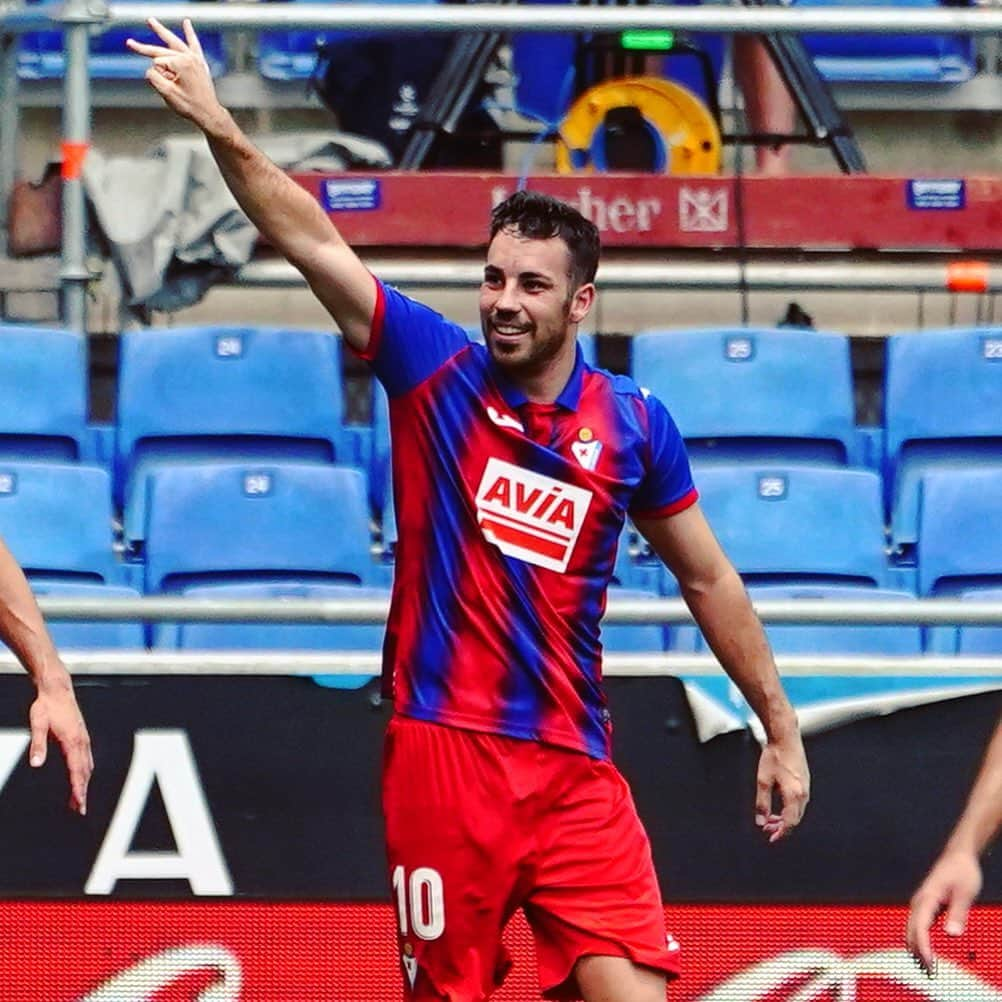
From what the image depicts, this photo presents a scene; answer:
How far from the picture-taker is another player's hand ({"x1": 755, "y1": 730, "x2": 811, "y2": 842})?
4410 millimetres

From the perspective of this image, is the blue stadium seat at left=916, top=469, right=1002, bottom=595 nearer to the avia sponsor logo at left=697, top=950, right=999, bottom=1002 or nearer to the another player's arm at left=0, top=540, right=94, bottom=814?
the avia sponsor logo at left=697, top=950, right=999, bottom=1002

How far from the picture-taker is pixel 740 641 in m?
4.46

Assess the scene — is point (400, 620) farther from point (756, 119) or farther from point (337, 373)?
point (756, 119)

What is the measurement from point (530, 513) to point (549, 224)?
53cm

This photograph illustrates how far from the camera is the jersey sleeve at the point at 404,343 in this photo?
421 centimetres

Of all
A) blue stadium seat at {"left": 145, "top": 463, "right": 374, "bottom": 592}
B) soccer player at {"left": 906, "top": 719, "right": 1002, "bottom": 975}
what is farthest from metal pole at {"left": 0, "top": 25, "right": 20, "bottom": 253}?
soccer player at {"left": 906, "top": 719, "right": 1002, "bottom": 975}

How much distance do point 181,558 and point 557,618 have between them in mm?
1892

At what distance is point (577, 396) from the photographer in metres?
4.36

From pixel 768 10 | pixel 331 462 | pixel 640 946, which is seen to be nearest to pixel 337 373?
pixel 331 462

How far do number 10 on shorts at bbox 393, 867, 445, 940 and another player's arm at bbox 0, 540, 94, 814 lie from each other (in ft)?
2.11

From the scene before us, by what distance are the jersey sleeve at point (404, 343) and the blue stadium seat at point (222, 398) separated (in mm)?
2377

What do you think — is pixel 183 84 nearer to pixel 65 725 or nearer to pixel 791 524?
pixel 65 725

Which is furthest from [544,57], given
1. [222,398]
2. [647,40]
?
[222,398]

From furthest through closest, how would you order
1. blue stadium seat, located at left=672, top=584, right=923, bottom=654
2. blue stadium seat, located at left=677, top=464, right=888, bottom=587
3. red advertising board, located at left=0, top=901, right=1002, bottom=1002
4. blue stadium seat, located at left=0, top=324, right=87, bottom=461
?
blue stadium seat, located at left=0, top=324, right=87, bottom=461 < blue stadium seat, located at left=677, top=464, right=888, bottom=587 < blue stadium seat, located at left=672, top=584, right=923, bottom=654 < red advertising board, located at left=0, top=901, right=1002, bottom=1002
